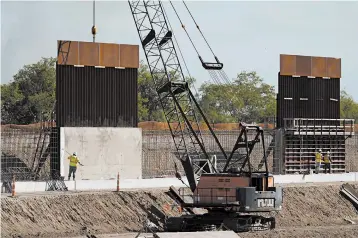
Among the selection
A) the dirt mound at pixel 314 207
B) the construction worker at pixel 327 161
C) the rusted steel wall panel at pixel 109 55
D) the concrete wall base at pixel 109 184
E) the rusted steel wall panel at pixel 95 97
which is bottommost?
the dirt mound at pixel 314 207

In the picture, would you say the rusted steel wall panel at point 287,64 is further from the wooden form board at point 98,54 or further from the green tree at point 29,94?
the green tree at point 29,94

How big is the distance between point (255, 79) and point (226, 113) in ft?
21.0

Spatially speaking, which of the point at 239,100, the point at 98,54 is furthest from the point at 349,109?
the point at 98,54

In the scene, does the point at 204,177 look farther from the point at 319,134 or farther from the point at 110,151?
the point at 319,134

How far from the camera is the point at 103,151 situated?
4672 centimetres

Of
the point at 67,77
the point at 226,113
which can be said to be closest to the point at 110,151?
the point at 67,77

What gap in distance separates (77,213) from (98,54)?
41.2ft

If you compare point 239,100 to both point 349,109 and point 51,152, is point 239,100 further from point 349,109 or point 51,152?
point 51,152

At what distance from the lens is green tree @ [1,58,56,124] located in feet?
257

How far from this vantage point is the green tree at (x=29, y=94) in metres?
78.4

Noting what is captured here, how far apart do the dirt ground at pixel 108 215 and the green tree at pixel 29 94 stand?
113 feet

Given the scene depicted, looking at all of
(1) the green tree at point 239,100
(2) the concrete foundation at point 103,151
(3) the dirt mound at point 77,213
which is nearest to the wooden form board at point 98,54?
(2) the concrete foundation at point 103,151

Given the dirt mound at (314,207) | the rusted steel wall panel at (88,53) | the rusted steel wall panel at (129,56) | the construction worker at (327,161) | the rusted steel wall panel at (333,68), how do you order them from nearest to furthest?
the dirt mound at (314,207) < the rusted steel wall panel at (88,53) < the rusted steel wall panel at (129,56) < the construction worker at (327,161) < the rusted steel wall panel at (333,68)

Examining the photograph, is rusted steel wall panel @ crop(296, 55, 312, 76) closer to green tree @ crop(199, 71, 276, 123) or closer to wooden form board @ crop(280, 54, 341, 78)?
wooden form board @ crop(280, 54, 341, 78)
